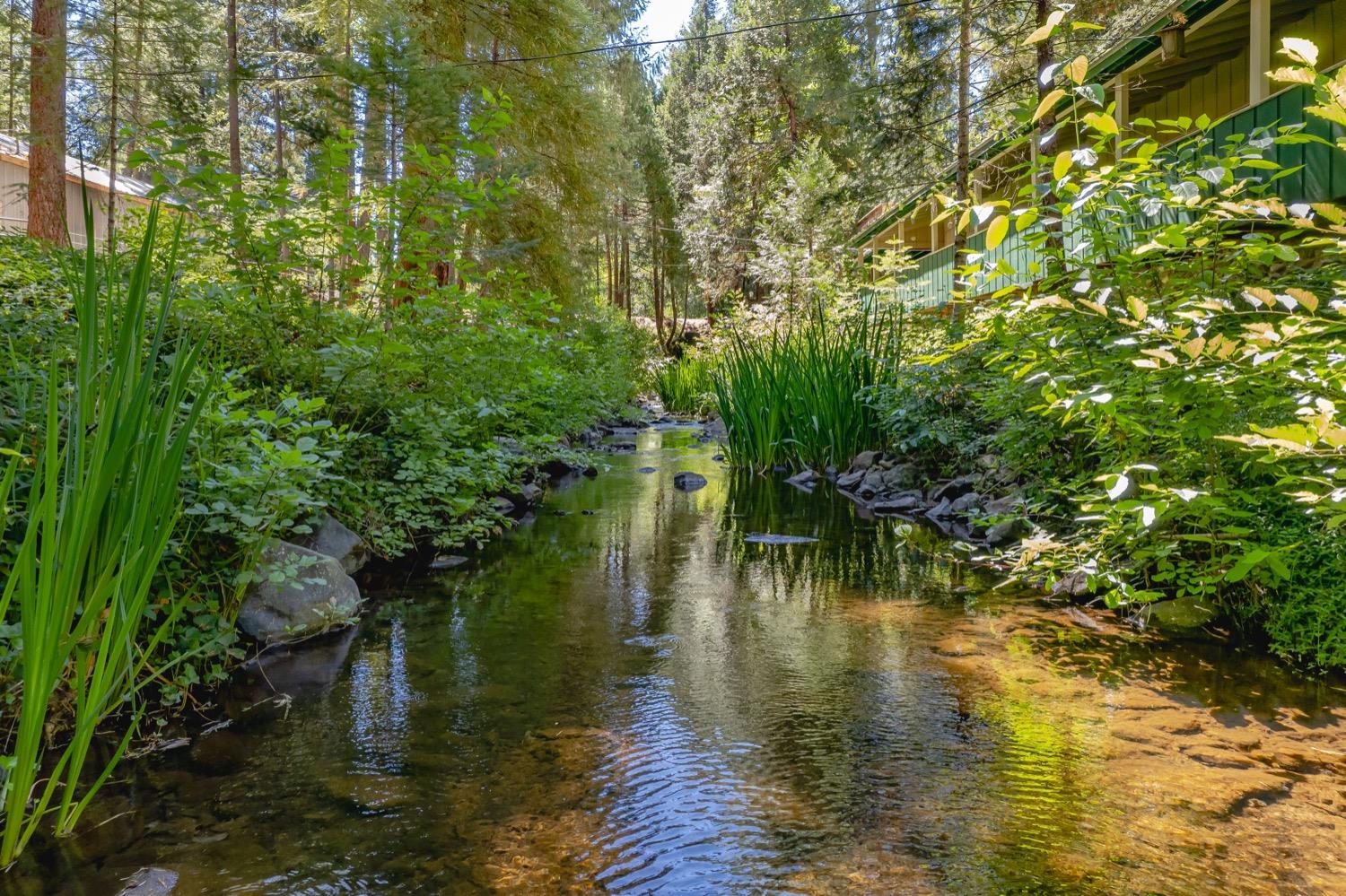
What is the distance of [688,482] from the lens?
761cm

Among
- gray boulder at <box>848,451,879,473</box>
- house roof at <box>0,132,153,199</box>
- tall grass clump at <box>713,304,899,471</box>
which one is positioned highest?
house roof at <box>0,132,153,199</box>

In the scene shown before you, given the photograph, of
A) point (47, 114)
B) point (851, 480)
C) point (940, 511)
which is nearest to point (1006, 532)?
point (940, 511)

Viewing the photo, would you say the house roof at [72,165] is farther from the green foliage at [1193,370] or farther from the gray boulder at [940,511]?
the green foliage at [1193,370]

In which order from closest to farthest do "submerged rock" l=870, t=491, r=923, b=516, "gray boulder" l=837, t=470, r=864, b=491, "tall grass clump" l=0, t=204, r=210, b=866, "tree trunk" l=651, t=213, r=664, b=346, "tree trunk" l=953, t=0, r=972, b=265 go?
"tall grass clump" l=0, t=204, r=210, b=866
"submerged rock" l=870, t=491, r=923, b=516
"gray boulder" l=837, t=470, r=864, b=491
"tree trunk" l=953, t=0, r=972, b=265
"tree trunk" l=651, t=213, r=664, b=346

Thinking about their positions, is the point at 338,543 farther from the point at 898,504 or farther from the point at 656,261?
the point at 656,261

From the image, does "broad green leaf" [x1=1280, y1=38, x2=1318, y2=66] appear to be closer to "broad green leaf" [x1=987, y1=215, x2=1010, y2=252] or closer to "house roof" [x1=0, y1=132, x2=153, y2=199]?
"broad green leaf" [x1=987, y1=215, x2=1010, y2=252]

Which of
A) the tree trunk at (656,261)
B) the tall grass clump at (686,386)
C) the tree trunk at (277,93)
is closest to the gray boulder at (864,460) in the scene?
the tree trunk at (277,93)

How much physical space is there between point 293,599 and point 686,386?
14.6 metres

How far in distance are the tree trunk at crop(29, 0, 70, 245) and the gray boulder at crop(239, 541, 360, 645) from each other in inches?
259

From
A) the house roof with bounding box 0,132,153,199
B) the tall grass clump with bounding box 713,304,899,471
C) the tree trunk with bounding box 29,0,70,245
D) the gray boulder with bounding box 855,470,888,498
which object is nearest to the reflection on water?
the gray boulder with bounding box 855,470,888,498

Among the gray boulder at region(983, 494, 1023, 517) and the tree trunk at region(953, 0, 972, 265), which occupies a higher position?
the tree trunk at region(953, 0, 972, 265)

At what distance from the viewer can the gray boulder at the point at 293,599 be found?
2.88 meters

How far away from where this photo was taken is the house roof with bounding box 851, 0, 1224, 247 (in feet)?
22.6

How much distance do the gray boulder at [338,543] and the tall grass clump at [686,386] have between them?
10.5m
